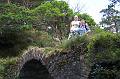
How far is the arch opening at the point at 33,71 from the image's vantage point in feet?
54.1

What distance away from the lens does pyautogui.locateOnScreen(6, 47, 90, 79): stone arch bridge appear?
40.7 ft

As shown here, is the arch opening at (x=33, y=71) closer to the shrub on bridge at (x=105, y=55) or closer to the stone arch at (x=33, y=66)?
the stone arch at (x=33, y=66)

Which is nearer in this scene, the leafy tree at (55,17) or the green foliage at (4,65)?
the green foliage at (4,65)

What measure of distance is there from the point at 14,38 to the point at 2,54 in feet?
3.76

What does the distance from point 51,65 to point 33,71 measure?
401 cm

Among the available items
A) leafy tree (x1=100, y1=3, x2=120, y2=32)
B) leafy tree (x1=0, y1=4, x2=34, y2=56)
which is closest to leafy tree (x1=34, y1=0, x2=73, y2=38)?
leafy tree (x1=0, y1=4, x2=34, y2=56)

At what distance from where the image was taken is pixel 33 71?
18172 millimetres

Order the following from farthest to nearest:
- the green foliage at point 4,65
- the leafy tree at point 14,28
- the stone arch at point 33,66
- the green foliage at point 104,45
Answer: the leafy tree at point 14,28, the green foliage at point 4,65, the stone arch at point 33,66, the green foliage at point 104,45

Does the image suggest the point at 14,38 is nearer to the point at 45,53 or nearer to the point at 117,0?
the point at 45,53

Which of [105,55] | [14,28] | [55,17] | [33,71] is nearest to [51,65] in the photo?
[105,55]

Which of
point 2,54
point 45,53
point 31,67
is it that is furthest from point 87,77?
point 2,54

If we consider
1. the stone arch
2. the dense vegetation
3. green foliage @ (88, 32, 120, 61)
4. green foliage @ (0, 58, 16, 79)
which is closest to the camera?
green foliage @ (88, 32, 120, 61)

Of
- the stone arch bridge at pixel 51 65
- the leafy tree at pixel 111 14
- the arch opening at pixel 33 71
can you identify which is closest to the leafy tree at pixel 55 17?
the arch opening at pixel 33 71

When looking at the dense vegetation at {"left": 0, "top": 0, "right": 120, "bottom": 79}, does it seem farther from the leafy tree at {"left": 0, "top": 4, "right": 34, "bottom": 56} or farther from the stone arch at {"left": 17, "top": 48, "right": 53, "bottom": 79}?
the stone arch at {"left": 17, "top": 48, "right": 53, "bottom": 79}
